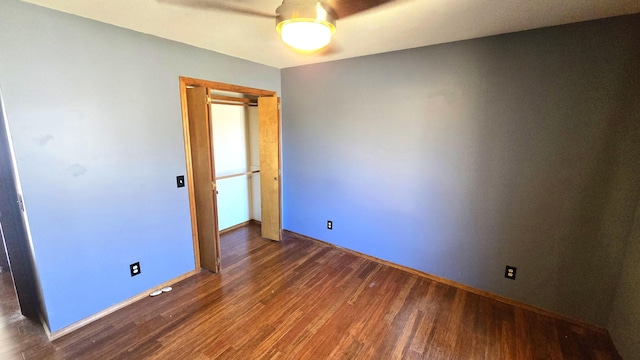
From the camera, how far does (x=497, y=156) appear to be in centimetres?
231

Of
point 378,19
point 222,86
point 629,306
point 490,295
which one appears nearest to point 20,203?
point 222,86

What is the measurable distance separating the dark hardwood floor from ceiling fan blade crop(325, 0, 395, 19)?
7.62 feet

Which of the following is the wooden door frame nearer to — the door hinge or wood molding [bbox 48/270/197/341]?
wood molding [bbox 48/270/197/341]

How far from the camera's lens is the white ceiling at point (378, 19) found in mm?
1669

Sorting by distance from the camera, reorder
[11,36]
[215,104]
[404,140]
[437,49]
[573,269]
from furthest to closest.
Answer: [215,104] < [404,140] < [437,49] < [573,269] < [11,36]

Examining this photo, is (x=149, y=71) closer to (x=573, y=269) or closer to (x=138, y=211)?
(x=138, y=211)

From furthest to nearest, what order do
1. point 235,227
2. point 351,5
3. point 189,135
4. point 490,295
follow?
point 235,227 < point 189,135 < point 490,295 < point 351,5

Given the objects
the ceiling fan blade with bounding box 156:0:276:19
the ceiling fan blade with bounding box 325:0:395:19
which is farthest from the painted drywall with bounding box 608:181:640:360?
the ceiling fan blade with bounding box 156:0:276:19

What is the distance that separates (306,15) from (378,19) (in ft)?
2.80

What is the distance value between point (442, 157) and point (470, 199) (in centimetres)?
47

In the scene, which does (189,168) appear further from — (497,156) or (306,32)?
(497,156)

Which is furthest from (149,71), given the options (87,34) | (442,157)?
(442,157)

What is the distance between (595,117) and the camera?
1.92 m

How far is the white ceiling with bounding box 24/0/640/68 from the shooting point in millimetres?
1669
